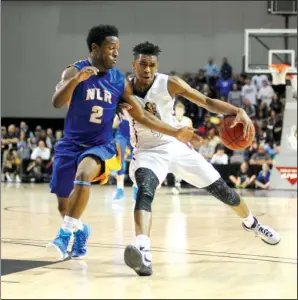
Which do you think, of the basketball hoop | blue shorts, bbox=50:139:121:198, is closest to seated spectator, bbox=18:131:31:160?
the basketball hoop

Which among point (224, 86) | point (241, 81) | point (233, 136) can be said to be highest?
point (241, 81)

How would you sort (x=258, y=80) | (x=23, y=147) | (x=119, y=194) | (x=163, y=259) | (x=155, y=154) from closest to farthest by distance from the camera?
(x=155, y=154) → (x=163, y=259) → (x=119, y=194) → (x=23, y=147) → (x=258, y=80)

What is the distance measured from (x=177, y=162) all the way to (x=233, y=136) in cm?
117

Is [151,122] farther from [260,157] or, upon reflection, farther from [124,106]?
[260,157]

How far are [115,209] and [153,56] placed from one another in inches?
292

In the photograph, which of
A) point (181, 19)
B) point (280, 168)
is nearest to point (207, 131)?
point (280, 168)

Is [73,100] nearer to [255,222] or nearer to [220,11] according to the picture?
[255,222]

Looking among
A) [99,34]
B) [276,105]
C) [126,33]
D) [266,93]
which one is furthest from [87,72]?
[126,33]

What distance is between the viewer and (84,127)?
5.11 meters

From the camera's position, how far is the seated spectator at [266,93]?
19.5m

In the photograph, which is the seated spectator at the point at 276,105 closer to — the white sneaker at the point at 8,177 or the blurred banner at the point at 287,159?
the blurred banner at the point at 287,159

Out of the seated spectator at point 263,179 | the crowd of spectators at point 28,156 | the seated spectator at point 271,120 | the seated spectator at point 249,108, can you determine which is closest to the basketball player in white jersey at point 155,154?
the crowd of spectators at point 28,156

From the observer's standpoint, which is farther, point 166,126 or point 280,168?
point 280,168

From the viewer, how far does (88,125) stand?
5070 millimetres
